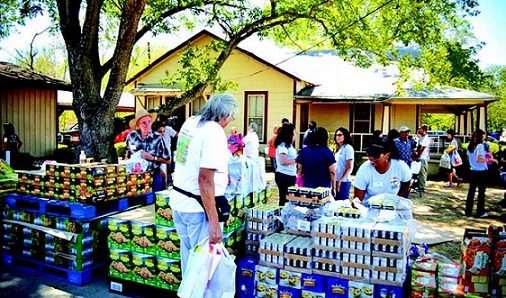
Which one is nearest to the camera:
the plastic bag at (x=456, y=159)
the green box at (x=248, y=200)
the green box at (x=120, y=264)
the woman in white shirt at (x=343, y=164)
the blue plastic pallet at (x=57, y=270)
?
the green box at (x=120, y=264)

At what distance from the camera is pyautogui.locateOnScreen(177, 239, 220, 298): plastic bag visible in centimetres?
351

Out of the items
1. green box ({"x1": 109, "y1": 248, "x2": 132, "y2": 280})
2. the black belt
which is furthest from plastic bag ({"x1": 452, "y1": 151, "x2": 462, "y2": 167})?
the black belt

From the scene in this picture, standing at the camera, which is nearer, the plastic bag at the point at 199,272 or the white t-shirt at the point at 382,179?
the plastic bag at the point at 199,272

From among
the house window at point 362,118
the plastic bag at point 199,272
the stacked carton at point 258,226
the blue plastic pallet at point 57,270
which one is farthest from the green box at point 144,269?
the house window at point 362,118

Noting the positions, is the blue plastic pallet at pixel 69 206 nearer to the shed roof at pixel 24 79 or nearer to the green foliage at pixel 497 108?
the shed roof at pixel 24 79

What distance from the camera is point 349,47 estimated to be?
13.3m

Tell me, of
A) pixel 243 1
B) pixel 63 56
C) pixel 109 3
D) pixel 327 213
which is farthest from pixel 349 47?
pixel 63 56

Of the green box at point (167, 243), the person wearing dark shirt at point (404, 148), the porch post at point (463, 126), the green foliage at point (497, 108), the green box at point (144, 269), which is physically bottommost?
the green box at point (144, 269)

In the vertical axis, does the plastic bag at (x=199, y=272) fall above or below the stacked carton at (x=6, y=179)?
below

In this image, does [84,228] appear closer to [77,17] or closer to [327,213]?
[327,213]

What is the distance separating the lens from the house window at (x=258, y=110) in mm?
19109

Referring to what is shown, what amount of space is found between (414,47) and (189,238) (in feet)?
73.5

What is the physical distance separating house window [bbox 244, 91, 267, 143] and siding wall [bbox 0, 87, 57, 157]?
7.98 metres

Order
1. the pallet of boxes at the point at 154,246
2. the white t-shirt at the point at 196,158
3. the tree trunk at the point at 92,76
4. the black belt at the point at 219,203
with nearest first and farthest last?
1. the white t-shirt at the point at 196,158
2. the black belt at the point at 219,203
3. the pallet of boxes at the point at 154,246
4. the tree trunk at the point at 92,76
